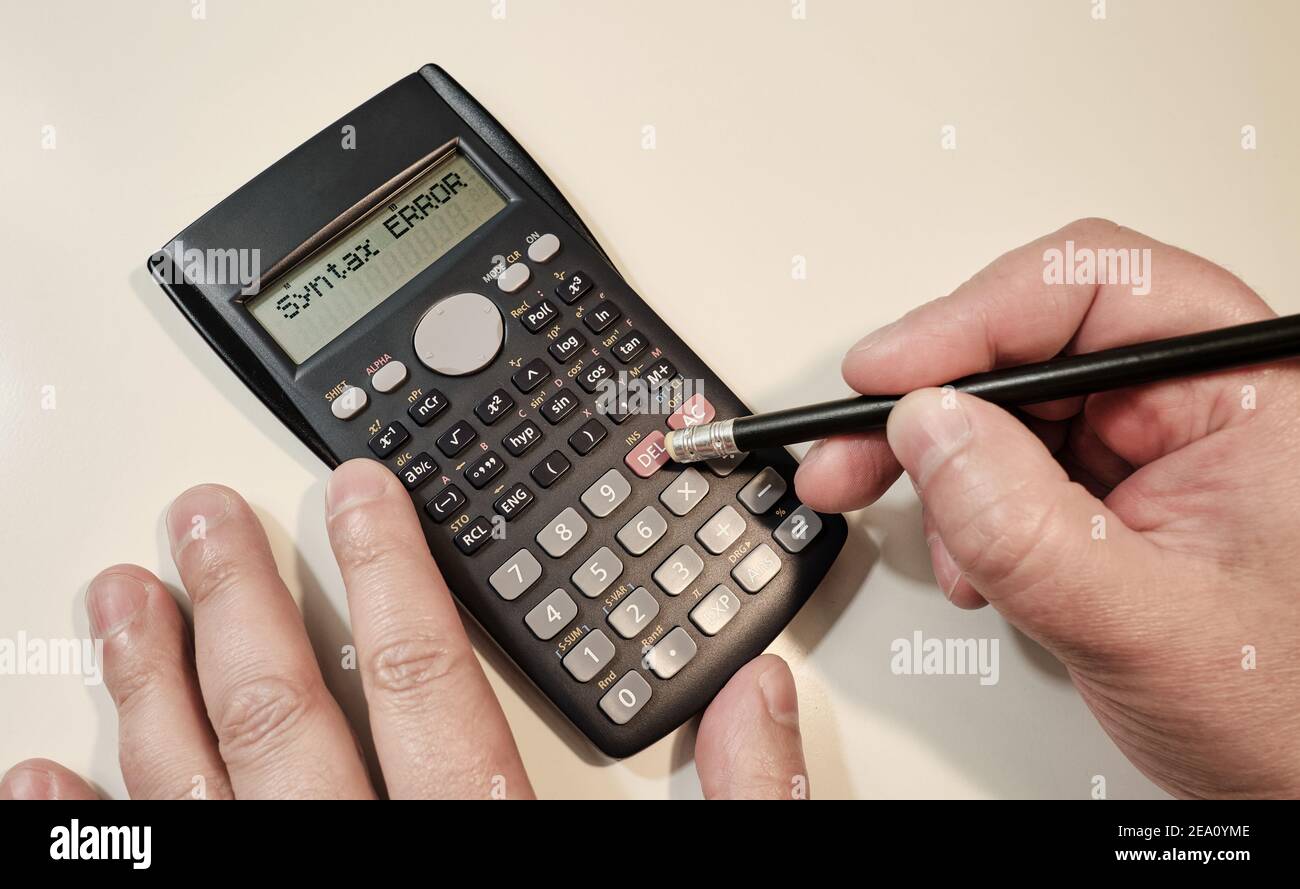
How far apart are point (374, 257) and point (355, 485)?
12 centimetres

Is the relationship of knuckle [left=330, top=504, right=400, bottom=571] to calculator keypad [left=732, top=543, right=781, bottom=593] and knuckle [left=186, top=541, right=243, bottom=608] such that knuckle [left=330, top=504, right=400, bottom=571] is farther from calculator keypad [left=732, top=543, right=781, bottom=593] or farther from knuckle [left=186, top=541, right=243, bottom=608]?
calculator keypad [left=732, top=543, right=781, bottom=593]

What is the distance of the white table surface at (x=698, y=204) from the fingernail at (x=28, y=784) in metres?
0.01

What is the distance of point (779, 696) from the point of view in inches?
17.1

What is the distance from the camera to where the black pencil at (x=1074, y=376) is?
368mm

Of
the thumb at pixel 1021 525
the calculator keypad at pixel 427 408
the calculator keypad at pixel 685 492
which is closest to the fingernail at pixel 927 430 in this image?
the thumb at pixel 1021 525

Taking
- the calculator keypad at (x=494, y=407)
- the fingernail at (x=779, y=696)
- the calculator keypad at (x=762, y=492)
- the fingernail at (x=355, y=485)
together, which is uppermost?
the calculator keypad at (x=494, y=407)

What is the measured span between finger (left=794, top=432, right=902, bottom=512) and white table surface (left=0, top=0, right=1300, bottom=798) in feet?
0.15

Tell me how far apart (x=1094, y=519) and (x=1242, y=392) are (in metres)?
0.09

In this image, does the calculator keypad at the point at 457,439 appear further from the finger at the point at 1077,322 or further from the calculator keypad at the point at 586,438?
the finger at the point at 1077,322
